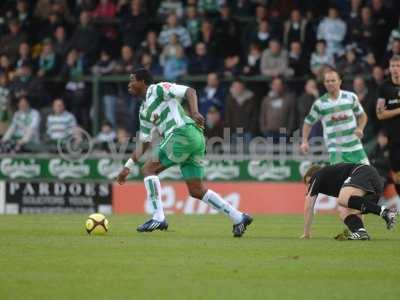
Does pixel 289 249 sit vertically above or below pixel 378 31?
below

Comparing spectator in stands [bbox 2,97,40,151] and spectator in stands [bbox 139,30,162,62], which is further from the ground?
spectator in stands [bbox 139,30,162,62]

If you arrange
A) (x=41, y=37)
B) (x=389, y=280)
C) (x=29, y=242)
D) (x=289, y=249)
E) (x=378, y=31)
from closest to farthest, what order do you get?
(x=389, y=280)
(x=289, y=249)
(x=29, y=242)
(x=378, y=31)
(x=41, y=37)

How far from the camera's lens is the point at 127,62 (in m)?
23.6

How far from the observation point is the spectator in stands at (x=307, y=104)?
21250mm

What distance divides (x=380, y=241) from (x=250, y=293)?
4625mm

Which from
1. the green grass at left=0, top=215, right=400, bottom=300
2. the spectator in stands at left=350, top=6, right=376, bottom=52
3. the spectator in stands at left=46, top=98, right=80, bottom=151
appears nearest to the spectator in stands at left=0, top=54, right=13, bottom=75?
the spectator in stands at left=46, top=98, right=80, bottom=151

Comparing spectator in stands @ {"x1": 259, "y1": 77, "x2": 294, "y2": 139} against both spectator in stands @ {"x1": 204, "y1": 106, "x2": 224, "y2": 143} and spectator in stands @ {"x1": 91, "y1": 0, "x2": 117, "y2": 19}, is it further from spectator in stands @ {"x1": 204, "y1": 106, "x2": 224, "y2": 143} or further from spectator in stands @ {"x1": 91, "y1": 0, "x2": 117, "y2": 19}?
spectator in stands @ {"x1": 91, "y1": 0, "x2": 117, "y2": 19}

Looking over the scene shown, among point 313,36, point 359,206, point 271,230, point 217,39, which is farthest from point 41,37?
point 359,206

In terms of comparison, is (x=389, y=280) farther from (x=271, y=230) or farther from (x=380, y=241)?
(x=271, y=230)

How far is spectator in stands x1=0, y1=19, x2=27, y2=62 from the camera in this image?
25.5 metres

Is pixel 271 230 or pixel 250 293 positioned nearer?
pixel 250 293

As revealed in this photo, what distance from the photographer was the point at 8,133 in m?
23.5

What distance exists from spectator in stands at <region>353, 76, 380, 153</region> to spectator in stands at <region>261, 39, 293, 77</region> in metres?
1.97

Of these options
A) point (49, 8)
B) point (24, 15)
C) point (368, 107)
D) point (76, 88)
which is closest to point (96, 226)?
point (368, 107)
